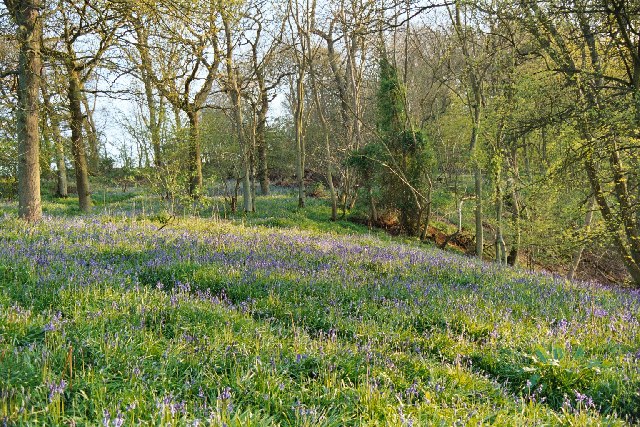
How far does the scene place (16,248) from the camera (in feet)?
21.9

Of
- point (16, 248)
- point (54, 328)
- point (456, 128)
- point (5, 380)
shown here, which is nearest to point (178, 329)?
point (54, 328)

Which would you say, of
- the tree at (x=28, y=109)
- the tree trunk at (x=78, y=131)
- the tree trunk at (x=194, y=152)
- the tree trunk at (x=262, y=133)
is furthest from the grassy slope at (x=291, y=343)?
the tree trunk at (x=262, y=133)

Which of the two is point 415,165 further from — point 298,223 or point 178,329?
point 178,329

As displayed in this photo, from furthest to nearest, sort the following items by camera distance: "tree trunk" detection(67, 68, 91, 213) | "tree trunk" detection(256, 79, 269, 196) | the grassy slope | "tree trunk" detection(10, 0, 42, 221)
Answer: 1. "tree trunk" detection(256, 79, 269, 196)
2. "tree trunk" detection(67, 68, 91, 213)
3. "tree trunk" detection(10, 0, 42, 221)
4. the grassy slope

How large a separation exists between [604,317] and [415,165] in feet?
42.4

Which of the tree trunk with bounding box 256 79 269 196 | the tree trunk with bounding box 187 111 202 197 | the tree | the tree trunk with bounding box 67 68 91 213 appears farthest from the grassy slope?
the tree trunk with bounding box 256 79 269 196

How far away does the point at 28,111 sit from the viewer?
A: 32.0ft

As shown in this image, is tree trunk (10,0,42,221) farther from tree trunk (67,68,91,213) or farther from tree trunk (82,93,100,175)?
tree trunk (82,93,100,175)

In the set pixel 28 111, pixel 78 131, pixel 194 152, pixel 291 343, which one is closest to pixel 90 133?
pixel 78 131

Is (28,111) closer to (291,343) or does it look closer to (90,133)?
(90,133)

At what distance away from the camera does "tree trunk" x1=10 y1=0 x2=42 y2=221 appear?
9.75m

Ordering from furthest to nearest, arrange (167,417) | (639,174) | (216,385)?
(639,174), (216,385), (167,417)

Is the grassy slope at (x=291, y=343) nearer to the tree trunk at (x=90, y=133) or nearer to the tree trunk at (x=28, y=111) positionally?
the tree trunk at (x=28, y=111)

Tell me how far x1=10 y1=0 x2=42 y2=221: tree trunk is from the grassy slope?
264 cm
